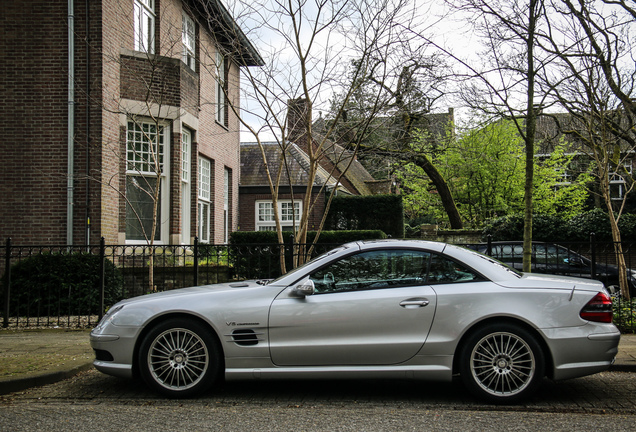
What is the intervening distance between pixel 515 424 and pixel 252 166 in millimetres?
23452

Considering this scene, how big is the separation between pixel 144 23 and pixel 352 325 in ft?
37.7

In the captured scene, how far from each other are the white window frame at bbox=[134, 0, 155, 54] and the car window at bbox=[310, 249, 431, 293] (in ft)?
32.2

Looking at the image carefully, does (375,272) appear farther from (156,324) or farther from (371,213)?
(371,213)

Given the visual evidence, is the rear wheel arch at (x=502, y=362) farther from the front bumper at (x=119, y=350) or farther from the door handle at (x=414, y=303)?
the front bumper at (x=119, y=350)

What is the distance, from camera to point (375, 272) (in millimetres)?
5562

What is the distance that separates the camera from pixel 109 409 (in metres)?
5.02

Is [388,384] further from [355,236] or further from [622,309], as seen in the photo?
[355,236]

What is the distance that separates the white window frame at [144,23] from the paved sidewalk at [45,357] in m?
7.16

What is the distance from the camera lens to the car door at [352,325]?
527 centimetres

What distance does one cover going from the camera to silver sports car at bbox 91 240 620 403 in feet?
17.0

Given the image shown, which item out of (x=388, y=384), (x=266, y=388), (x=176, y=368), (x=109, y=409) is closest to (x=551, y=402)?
(x=388, y=384)

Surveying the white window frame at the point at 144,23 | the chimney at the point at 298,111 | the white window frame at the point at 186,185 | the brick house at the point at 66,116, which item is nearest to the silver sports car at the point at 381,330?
the chimney at the point at 298,111

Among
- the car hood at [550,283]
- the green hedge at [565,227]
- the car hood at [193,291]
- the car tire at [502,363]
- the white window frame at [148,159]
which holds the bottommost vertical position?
the car tire at [502,363]

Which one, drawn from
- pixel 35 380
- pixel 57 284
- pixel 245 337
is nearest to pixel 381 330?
pixel 245 337
